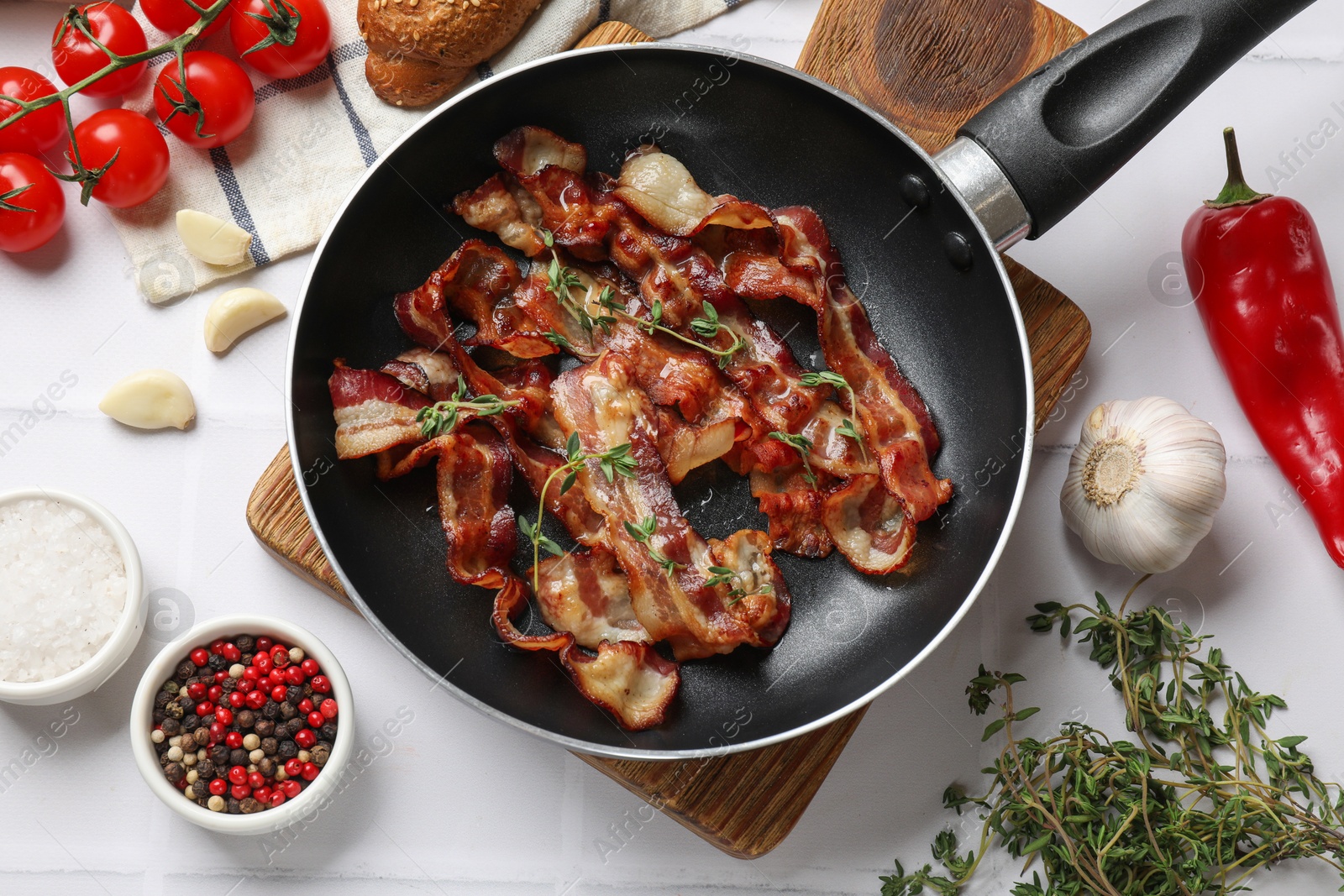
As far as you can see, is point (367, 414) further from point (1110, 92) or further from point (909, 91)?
point (1110, 92)

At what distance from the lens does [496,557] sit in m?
2.00

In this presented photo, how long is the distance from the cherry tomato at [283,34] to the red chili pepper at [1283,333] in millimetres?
2141

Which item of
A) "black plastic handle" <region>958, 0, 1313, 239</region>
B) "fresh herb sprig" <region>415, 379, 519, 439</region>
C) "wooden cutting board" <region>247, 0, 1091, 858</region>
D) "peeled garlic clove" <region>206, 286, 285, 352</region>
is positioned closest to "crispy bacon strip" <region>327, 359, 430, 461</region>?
"fresh herb sprig" <region>415, 379, 519, 439</region>

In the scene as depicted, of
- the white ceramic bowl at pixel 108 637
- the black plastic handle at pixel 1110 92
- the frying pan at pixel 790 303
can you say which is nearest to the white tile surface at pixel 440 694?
the white ceramic bowl at pixel 108 637

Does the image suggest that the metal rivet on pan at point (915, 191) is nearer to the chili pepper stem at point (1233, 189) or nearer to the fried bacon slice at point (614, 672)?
the chili pepper stem at point (1233, 189)

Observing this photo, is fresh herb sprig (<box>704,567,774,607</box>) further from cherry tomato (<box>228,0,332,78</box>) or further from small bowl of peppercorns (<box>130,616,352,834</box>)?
cherry tomato (<box>228,0,332,78</box>)

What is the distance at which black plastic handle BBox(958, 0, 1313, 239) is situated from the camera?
1771mm

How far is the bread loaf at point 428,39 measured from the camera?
2.01 metres

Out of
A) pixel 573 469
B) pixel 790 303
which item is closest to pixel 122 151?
pixel 573 469

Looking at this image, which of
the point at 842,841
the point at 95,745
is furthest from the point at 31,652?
the point at 842,841

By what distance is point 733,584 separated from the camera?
1.97 m

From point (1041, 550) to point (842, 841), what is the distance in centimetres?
85

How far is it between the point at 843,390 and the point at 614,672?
2.62 feet

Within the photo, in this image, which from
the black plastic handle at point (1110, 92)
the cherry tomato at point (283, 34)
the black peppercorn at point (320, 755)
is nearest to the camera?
the black plastic handle at point (1110, 92)
